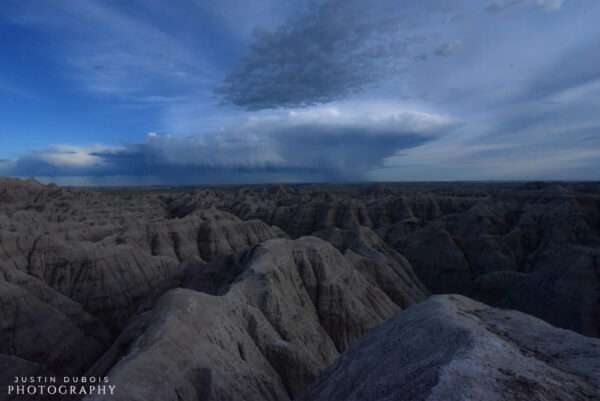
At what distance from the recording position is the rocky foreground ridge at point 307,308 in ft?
31.2

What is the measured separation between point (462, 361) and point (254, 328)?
12.4 meters

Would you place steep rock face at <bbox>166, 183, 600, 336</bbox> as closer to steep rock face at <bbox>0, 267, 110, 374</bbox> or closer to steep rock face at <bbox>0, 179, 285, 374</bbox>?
steep rock face at <bbox>0, 179, 285, 374</bbox>

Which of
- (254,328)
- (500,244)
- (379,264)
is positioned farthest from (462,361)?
(500,244)

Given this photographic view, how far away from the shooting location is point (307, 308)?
25.4 metres

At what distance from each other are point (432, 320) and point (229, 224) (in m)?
41.5

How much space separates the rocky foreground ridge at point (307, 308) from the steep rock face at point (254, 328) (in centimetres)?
8

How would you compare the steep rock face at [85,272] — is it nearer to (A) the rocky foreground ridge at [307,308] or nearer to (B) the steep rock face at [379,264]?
(A) the rocky foreground ridge at [307,308]

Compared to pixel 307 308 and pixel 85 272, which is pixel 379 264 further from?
pixel 85 272

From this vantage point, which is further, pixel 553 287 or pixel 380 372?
pixel 553 287

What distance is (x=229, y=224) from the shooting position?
50844 mm

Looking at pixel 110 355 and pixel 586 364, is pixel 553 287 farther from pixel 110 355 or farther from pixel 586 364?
pixel 110 355

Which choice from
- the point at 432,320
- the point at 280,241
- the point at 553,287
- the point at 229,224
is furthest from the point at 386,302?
the point at 229,224

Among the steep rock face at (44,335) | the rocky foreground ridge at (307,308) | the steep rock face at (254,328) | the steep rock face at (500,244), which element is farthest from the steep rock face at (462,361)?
the steep rock face at (500,244)

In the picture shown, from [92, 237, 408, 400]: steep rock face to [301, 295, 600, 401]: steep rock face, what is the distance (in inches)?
137
